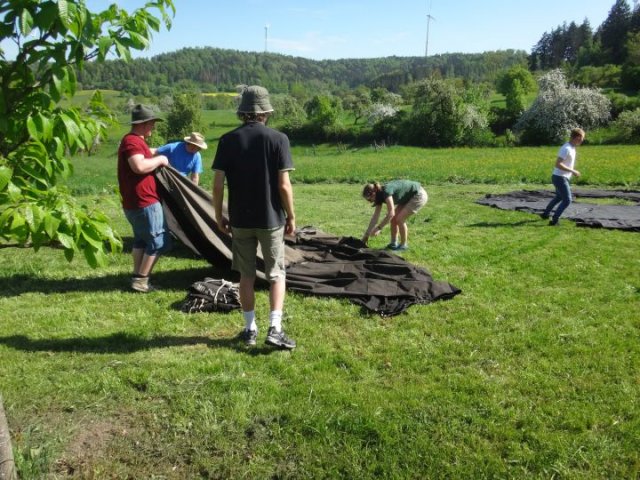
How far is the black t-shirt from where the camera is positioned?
4895 mm

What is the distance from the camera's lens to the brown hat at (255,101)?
494cm

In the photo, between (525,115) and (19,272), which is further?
(525,115)

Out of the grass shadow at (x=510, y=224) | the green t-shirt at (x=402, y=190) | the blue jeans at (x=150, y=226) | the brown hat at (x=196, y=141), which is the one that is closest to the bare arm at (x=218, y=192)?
the blue jeans at (x=150, y=226)

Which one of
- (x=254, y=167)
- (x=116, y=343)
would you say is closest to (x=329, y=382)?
(x=254, y=167)

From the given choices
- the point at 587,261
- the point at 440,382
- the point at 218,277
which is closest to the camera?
the point at 440,382

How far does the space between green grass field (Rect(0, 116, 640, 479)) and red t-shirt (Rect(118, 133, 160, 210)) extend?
1.28 metres

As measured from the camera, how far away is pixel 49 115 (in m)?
2.73

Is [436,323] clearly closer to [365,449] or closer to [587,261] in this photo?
[365,449]

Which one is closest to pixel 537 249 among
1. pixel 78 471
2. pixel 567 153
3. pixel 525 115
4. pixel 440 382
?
pixel 567 153

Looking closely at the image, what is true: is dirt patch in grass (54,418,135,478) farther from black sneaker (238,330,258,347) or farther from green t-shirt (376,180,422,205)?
green t-shirt (376,180,422,205)

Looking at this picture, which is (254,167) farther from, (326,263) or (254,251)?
(326,263)

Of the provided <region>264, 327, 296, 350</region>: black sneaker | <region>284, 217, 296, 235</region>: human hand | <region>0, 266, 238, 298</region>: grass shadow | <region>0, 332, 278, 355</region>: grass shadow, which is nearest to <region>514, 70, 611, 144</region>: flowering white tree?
<region>0, 266, 238, 298</region>: grass shadow

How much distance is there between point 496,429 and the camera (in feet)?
12.8

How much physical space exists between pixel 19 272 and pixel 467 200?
12.6 meters
